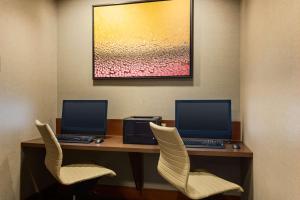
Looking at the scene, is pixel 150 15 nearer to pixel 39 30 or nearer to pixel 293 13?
pixel 39 30

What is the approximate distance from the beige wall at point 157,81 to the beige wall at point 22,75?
0.17m

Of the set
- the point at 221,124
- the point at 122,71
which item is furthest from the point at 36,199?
the point at 221,124

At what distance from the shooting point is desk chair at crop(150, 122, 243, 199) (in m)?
1.73

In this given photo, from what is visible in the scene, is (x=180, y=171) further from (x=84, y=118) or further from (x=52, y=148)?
(x=84, y=118)

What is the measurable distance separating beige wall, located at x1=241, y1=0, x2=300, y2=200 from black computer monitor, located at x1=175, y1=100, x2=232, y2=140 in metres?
0.25

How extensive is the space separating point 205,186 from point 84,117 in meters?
1.51

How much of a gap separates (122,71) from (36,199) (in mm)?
1659

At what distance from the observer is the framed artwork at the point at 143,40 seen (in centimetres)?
273

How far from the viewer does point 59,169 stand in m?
2.06

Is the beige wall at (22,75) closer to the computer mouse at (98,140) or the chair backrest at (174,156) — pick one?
the computer mouse at (98,140)

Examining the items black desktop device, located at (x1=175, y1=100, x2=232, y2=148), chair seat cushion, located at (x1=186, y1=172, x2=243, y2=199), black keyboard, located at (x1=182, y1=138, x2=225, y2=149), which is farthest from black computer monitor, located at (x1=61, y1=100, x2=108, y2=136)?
chair seat cushion, located at (x1=186, y1=172, x2=243, y2=199)

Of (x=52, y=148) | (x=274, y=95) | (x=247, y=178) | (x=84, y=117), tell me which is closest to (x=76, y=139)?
(x=84, y=117)

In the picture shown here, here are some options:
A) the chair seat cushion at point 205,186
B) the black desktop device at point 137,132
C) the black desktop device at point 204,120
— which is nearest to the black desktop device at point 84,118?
the black desktop device at point 137,132

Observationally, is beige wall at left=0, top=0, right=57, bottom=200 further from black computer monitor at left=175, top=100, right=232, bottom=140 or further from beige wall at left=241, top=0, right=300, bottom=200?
beige wall at left=241, top=0, right=300, bottom=200
